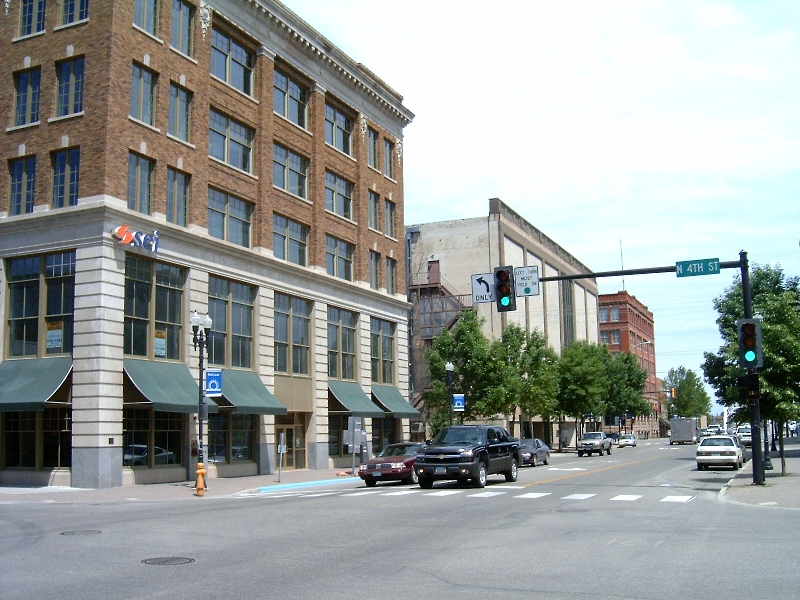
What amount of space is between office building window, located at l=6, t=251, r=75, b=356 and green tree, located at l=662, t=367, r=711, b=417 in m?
117

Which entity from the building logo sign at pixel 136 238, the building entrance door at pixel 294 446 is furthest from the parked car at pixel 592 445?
the building logo sign at pixel 136 238

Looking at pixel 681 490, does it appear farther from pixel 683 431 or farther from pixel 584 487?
pixel 683 431

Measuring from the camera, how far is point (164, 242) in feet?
101

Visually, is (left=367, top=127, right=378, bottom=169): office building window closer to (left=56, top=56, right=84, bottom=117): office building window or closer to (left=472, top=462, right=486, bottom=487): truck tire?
(left=56, top=56, right=84, bottom=117): office building window

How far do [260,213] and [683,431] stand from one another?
206ft

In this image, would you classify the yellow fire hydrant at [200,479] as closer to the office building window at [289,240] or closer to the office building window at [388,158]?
the office building window at [289,240]

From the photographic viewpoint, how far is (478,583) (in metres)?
9.94

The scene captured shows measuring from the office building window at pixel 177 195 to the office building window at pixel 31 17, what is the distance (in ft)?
22.4

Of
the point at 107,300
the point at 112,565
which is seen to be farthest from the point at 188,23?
the point at 112,565

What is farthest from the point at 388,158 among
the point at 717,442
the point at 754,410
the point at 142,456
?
the point at 754,410

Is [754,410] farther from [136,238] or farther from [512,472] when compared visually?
[136,238]

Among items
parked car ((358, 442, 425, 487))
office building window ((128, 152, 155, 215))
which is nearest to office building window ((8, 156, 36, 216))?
office building window ((128, 152, 155, 215))

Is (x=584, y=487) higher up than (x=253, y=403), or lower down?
lower down

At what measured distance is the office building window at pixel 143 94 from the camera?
30.2 metres
